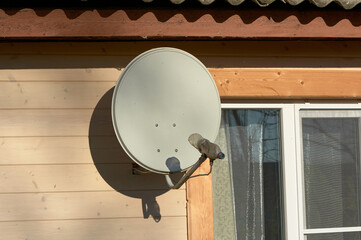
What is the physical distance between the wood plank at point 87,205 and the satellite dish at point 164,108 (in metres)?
0.42

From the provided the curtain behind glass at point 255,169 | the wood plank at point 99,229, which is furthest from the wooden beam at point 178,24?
the wood plank at point 99,229

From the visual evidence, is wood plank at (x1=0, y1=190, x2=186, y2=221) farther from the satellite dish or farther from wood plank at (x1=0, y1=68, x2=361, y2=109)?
wood plank at (x1=0, y1=68, x2=361, y2=109)

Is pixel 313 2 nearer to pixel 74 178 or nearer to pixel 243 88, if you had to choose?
pixel 243 88

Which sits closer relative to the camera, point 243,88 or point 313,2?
point 313,2

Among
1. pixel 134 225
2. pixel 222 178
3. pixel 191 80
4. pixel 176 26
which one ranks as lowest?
pixel 134 225

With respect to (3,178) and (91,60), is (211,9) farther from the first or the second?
(3,178)

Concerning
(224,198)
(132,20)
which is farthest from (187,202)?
(132,20)

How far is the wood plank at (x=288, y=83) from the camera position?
3.78 metres

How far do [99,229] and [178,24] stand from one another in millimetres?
1327

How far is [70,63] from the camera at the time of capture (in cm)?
367

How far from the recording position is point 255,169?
3881 millimetres

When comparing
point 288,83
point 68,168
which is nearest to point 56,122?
point 68,168

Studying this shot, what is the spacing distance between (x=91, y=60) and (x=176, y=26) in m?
0.59

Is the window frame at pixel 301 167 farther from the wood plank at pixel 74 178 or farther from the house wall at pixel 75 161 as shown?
the wood plank at pixel 74 178
